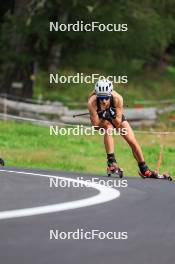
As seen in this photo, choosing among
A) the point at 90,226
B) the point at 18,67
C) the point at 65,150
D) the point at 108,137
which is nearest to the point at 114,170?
the point at 108,137

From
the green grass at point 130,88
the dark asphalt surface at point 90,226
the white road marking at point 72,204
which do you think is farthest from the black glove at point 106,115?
the green grass at point 130,88

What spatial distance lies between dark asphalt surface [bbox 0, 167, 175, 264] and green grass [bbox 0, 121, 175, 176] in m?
8.02

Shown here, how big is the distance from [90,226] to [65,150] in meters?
15.4

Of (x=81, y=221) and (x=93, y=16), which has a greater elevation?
(x=93, y=16)

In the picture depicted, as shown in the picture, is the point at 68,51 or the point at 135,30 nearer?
the point at 135,30

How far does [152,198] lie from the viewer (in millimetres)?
9164

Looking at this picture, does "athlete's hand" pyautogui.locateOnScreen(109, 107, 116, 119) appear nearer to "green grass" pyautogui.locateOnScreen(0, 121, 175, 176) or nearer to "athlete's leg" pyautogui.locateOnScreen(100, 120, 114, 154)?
"athlete's leg" pyautogui.locateOnScreen(100, 120, 114, 154)

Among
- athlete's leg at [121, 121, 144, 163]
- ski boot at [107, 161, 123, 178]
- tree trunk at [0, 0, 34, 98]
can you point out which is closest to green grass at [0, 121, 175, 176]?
athlete's leg at [121, 121, 144, 163]

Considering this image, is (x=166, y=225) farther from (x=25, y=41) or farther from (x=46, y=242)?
(x=25, y=41)

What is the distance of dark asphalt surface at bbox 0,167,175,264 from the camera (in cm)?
545

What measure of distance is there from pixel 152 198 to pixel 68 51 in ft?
94.0

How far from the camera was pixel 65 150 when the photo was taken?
72.4 feet

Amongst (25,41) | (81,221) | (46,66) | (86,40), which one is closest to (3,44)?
(25,41)

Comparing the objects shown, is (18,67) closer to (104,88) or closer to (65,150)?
(65,150)
